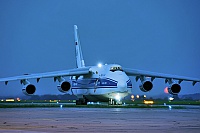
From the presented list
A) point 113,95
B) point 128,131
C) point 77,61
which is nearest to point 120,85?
point 113,95

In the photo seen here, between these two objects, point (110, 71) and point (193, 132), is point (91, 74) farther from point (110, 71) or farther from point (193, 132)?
point (193, 132)

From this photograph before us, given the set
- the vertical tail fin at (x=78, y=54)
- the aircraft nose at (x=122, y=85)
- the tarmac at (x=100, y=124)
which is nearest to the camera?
the tarmac at (x=100, y=124)

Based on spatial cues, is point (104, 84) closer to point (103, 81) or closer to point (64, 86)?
point (103, 81)

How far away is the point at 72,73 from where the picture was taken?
52.9m

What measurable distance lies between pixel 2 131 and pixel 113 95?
3495 centimetres

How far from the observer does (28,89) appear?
51375 mm

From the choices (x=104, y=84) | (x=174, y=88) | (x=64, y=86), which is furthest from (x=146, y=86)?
(x=64, y=86)

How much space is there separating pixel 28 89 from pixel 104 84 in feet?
24.7

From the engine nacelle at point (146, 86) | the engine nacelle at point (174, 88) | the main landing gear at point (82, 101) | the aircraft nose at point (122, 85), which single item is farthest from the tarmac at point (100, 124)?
the main landing gear at point (82, 101)

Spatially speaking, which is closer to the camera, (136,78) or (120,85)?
(120,85)

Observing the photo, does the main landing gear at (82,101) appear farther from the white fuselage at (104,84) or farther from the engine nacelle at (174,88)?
the engine nacelle at (174,88)

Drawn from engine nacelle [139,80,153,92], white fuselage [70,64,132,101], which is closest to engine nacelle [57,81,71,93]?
white fuselage [70,64,132,101]

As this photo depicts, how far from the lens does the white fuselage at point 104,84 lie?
49.6m

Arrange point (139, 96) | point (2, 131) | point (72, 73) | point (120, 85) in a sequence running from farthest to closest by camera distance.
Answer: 1. point (139, 96)
2. point (72, 73)
3. point (120, 85)
4. point (2, 131)
